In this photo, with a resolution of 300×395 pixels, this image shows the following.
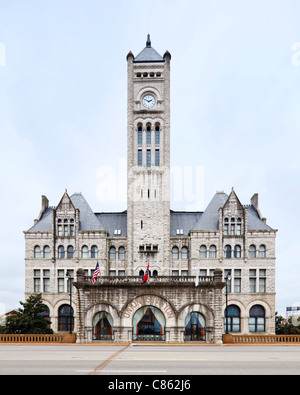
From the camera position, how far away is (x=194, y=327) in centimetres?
3588

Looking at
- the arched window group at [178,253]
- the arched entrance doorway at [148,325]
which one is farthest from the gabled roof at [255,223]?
the arched entrance doorway at [148,325]

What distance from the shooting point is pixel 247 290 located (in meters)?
49.1

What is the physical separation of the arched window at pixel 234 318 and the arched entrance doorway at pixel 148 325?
15362 mm

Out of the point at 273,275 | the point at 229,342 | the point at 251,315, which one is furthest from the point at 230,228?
the point at 229,342

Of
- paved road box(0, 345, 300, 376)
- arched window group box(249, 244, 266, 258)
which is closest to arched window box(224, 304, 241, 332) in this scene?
arched window group box(249, 244, 266, 258)

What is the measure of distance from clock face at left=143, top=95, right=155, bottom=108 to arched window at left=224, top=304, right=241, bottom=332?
29007 mm

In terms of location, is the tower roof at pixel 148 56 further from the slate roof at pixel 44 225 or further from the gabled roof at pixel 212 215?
the slate roof at pixel 44 225

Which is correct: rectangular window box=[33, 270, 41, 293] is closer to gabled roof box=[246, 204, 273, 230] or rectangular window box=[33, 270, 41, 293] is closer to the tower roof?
gabled roof box=[246, 204, 273, 230]

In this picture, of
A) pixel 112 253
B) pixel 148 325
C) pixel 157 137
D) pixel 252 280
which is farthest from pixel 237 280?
pixel 157 137

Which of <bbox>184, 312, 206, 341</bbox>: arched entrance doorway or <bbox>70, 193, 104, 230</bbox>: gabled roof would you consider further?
<bbox>70, 193, 104, 230</bbox>: gabled roof

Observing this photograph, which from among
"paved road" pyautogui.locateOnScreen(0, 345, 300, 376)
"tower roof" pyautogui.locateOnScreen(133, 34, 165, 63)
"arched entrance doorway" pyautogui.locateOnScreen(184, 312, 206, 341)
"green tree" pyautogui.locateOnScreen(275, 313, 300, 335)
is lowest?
"green tree" pyautogui.locateOnScreen(275, 313, 300, 335)

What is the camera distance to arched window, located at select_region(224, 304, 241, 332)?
4825cm

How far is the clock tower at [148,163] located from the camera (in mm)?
50062
